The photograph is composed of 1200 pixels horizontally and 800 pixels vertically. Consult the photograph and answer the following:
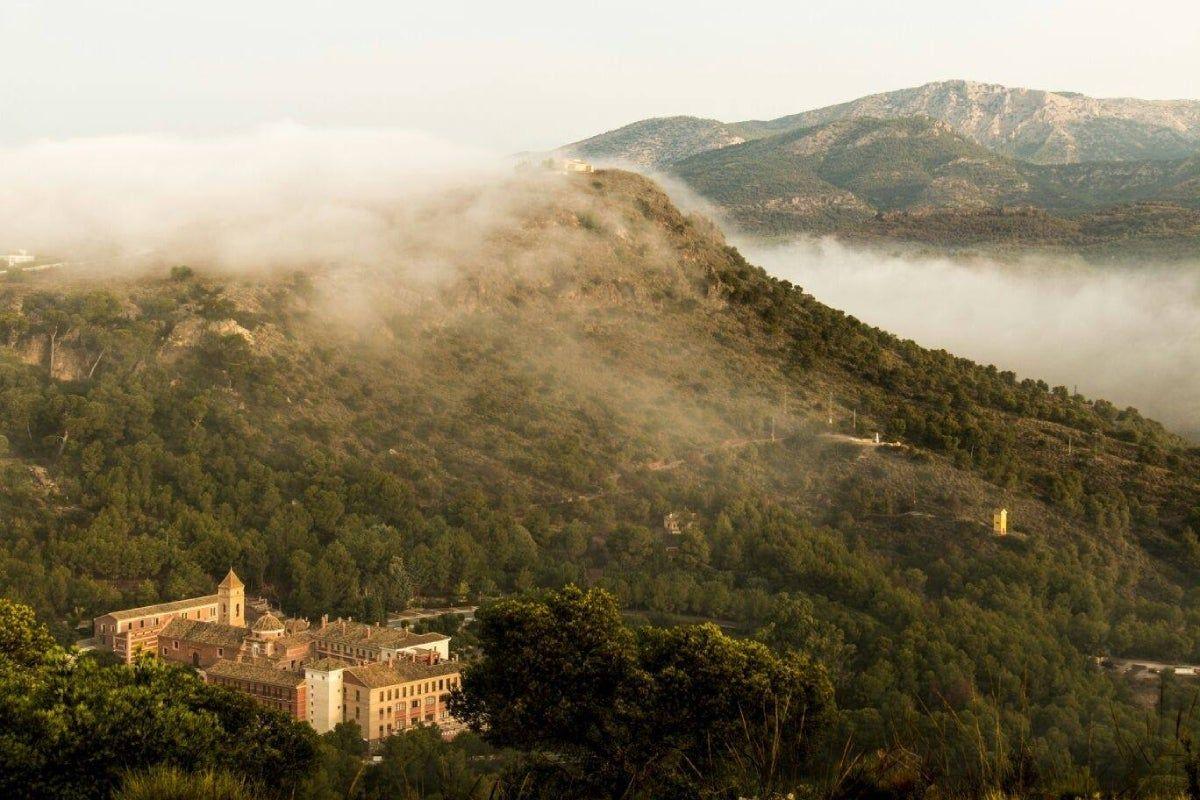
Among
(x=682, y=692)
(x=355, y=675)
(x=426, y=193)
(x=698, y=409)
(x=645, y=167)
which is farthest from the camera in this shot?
(x=645, y=167)

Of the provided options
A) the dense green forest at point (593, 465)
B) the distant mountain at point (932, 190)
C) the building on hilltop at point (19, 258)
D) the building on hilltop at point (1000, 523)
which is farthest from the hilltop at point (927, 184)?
the building on hilltop at point (19, 258)

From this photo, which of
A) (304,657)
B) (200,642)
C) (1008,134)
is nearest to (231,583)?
(200,642)

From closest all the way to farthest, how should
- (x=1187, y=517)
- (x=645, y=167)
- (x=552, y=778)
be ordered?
(x=552, y=778) < (x=1187, y=517) < (x=645, y=167)

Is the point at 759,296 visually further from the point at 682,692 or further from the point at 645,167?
the point at 645,167

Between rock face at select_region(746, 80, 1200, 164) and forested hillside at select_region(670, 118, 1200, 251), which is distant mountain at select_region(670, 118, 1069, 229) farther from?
rock face at select_region(746, 80, 1200, 164)

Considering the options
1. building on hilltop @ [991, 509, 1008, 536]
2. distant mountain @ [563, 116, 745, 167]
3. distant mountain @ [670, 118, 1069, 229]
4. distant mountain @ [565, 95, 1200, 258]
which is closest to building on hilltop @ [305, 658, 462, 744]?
building on hilltop @ [991, 509, 1008, 536]

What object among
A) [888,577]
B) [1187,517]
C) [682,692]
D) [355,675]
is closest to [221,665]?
[355,675]
